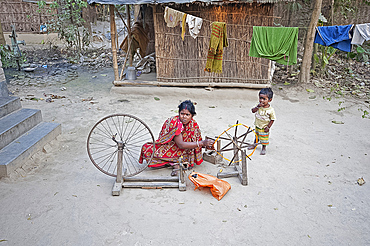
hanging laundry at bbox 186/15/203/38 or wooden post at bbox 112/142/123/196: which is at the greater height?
hanging laundry at bbox 186/15/203/38

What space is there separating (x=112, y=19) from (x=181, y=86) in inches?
Result: 96.1

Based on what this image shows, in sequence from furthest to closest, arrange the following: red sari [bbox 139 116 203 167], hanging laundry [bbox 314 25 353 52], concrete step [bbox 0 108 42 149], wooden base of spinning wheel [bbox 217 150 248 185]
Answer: hanging laundry [bbox 314 25 353 52] → concrete step [bbox 0 108 42 149] → red sari [bbox 139 116 203 167] → wooden base of spinning wheel [bbox 217 150 248 185]

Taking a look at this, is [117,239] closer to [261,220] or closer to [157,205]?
[157,205]

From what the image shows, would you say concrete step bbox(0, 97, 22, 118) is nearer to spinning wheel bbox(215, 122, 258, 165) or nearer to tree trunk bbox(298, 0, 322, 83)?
spinning wheel bbox(215, 122, 258, 165)

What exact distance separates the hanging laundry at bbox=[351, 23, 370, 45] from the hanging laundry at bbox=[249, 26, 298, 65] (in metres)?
1.22

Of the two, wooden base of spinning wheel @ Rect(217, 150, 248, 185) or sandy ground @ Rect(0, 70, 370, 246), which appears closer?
sandy ground @ Rect(0, 70, 370, 246)

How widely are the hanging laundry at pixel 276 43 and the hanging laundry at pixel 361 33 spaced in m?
→ 1.22

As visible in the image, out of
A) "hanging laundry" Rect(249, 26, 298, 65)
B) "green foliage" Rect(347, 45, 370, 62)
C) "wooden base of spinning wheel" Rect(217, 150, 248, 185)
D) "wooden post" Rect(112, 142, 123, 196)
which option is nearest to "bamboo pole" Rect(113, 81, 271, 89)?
"hanging laundry" Rect(249, 26, 298, 65)

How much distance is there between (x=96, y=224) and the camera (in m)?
2.92

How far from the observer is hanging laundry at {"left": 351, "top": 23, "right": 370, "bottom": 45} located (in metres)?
6.13

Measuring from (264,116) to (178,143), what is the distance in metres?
1.56

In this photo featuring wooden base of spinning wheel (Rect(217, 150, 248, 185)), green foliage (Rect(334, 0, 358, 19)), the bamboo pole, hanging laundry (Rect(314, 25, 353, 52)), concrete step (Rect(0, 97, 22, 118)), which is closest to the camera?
wooden base of spinning wheel (Rect(217, 150, 248, 185))

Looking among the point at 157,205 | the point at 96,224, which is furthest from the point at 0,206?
the point at 157,205

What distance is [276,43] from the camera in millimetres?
6738
